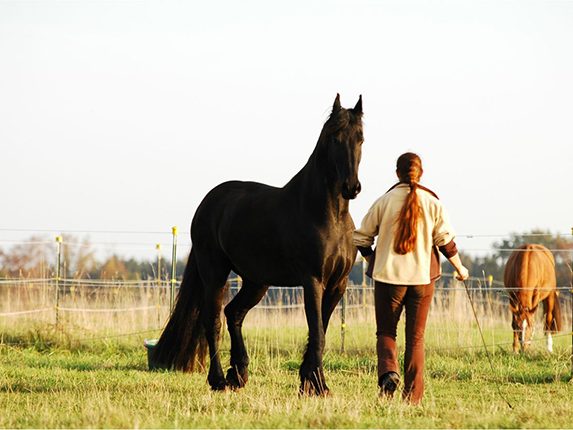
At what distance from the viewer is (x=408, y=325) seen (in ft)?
23.2

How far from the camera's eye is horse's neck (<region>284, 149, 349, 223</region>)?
771 centimetres

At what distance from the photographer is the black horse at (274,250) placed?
25.1 feet

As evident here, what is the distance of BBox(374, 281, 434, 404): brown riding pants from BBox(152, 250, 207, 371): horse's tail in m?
3.17

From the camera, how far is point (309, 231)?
782cm

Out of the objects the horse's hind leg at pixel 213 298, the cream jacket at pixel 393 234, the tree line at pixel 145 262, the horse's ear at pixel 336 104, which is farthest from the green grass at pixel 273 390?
the tree line at pixel 145 262

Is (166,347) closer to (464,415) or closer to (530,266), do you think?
(464,415)

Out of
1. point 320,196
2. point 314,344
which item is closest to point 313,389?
point 314,344

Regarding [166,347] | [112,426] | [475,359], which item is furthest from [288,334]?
[112,426]

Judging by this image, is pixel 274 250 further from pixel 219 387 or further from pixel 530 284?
pixel 530 284

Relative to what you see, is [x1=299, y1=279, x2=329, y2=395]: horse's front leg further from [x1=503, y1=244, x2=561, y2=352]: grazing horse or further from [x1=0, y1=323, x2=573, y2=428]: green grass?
[x1=503, y1=244, x2=561, y2=352]: grazing horse

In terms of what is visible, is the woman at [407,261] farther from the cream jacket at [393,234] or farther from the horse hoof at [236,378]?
the horse hoof at [236,378]

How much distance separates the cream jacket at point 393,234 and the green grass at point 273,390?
0.96 meters

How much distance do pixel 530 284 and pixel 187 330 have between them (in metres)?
7.32

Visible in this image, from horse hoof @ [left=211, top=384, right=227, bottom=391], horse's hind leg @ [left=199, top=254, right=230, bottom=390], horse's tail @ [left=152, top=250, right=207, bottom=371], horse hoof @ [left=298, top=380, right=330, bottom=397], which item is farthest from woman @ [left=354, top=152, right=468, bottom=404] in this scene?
horse's tail @ [left=152, top=250, right=207, bottom=371]
